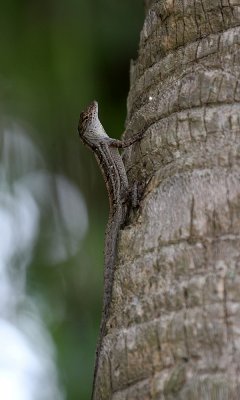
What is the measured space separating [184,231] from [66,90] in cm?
330

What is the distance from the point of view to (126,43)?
237 inches

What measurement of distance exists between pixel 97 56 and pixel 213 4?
101 inches

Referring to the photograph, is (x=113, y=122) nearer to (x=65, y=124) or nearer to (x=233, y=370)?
(x=65, y=124)

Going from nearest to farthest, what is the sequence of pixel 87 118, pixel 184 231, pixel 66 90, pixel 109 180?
1. pixel 184 231
2. pixel 109 180
3. pixel 87 118
4. pixel 66 90

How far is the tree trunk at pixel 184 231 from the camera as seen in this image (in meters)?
2.60

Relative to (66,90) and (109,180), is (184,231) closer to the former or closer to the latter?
(109,180)

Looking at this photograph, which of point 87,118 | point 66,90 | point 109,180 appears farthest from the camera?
point 66,90

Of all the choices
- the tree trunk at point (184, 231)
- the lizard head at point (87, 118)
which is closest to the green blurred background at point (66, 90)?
the lizard head at point (87, 118)

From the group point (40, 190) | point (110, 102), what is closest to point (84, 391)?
point (40, 190)

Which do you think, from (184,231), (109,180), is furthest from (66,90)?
(184,231)

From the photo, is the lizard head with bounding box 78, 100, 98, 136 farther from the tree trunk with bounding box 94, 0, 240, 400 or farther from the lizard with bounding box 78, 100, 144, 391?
the tree trunk with bounding box 94, 0, 240, 400

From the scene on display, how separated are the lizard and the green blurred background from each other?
0.87 meters

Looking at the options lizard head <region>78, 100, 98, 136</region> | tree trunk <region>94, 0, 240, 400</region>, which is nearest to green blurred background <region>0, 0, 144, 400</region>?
lizard head <region>78, 100, 98, 136</region>

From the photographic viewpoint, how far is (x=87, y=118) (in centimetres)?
516
